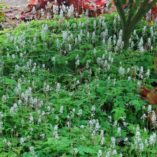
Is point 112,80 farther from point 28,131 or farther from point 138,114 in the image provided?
point 28,131

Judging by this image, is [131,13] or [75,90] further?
[131,13]

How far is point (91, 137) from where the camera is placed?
17.3ft

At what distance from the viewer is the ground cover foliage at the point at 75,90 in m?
5.27

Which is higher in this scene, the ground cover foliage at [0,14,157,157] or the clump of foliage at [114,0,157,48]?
the clump of foliage at [114,0,157,48]

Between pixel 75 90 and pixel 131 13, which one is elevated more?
pixel 131 13

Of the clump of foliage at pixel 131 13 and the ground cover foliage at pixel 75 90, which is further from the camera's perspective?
the clump of foliage at pixel 131 13

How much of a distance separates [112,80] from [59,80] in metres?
0.82

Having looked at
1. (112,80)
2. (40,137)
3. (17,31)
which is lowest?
(40,137)

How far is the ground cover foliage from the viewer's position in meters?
5.27

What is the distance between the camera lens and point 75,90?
22.2ft

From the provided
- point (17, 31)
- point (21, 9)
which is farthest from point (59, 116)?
point (21, 9)

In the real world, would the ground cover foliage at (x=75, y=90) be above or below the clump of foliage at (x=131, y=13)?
below

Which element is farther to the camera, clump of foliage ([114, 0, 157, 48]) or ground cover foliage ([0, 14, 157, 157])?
clump of foliage ([114, 0, 157, 48])

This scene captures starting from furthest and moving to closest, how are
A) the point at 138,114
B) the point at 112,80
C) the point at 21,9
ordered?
the point at 21,9, the point at 112,80, the point at 138,114
